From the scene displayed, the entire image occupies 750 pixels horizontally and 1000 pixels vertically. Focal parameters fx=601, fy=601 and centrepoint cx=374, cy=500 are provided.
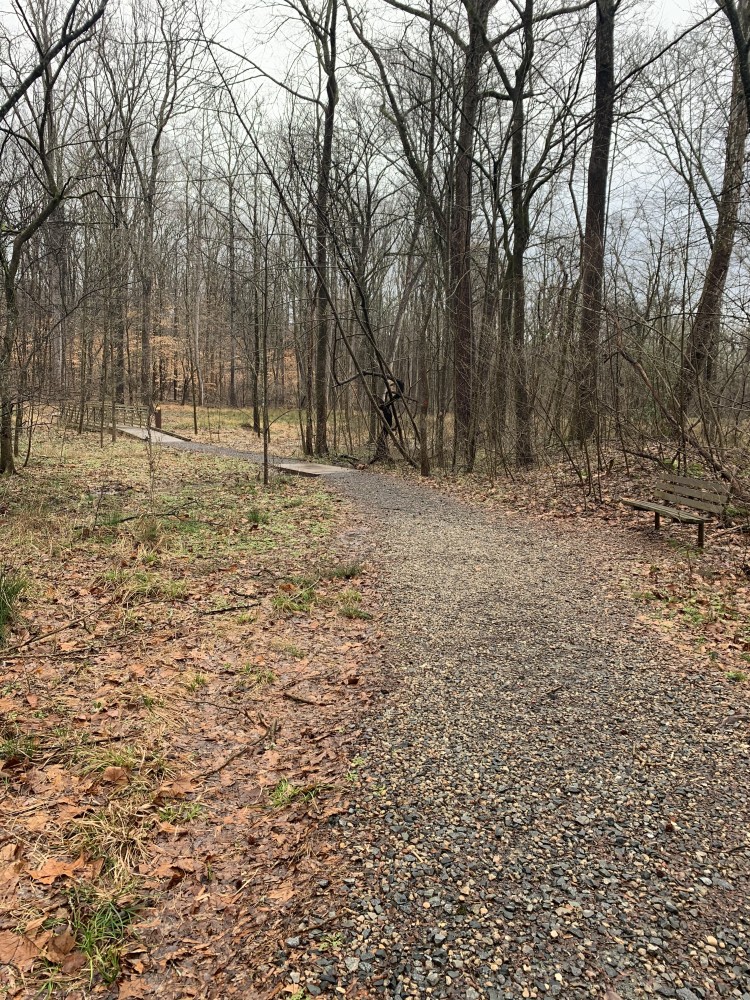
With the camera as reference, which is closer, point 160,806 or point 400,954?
point 400,954

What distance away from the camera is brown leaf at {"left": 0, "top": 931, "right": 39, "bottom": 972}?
210 centimetres

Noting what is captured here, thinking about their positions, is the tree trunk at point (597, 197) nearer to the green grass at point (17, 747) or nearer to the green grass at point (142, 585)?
the green grass at point (142, 585)

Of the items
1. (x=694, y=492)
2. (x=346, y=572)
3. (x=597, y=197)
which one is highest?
(x=597, y=197)

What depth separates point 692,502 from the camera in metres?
7.11

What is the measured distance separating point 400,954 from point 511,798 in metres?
0.96

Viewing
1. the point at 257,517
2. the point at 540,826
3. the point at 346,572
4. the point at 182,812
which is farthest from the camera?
the point at 257,517

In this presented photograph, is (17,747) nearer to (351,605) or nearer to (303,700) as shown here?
(303,700)

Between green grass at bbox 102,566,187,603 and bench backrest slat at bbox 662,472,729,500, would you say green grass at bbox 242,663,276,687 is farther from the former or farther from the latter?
bench backrest slat at bbox 662,472,729,500

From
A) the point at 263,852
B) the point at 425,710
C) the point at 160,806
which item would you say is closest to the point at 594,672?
the point at 425,710

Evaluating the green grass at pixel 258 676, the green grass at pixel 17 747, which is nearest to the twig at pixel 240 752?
the green grass at pixel 258 676

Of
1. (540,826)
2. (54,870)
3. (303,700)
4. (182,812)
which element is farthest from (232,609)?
(540,826)

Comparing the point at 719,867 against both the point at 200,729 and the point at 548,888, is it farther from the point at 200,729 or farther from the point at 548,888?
the point at 200,729

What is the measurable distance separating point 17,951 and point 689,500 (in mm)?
7297

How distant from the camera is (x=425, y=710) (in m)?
3.60
